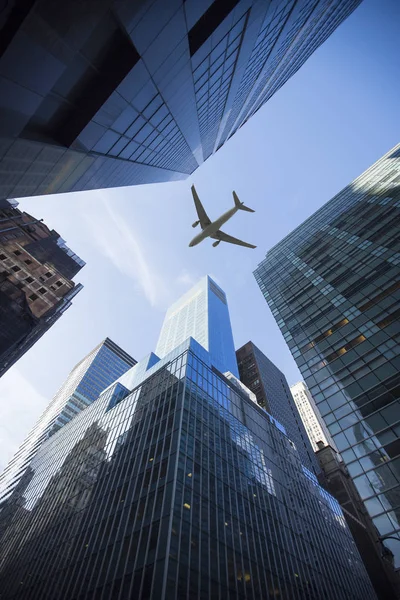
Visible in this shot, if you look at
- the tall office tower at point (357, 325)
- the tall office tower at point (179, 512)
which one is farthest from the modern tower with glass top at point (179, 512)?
the tall office tower at point (357, 325)

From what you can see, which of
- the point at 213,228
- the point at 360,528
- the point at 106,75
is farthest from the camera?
the point at 360,528

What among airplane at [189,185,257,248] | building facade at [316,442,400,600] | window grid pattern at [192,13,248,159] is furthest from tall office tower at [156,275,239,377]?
window grid pattern at [192,13,248,159]

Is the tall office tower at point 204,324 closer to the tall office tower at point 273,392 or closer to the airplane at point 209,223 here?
the tall office tower at point 273,392

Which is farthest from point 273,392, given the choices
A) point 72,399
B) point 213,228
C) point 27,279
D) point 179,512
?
point 27,279

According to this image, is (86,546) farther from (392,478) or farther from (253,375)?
(253,375)

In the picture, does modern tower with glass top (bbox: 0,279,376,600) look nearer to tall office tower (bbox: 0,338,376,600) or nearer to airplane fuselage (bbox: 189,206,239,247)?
tall office tower (bbox: 0,338,376,600)

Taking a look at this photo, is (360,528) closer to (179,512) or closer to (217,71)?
(179,512)

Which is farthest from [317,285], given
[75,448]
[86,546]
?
[75,448]
